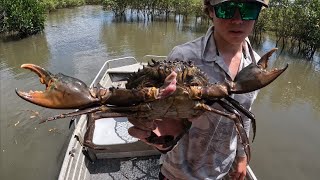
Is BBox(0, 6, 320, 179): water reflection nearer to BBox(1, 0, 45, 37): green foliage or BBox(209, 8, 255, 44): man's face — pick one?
BBox(1, 0, 45, 37): green foliage

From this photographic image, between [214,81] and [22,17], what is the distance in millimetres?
25326

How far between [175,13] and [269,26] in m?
10.4

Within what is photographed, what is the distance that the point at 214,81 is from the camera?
10.0ft

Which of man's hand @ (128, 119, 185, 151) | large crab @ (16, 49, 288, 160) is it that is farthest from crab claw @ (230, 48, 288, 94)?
man's hand @ (128, 119, 185, 151)

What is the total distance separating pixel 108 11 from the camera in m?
39.6

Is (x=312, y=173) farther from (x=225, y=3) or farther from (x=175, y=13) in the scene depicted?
(x=175, y=13)

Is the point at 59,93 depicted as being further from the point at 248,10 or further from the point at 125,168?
the point at 125,168

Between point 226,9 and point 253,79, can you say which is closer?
point 253,79

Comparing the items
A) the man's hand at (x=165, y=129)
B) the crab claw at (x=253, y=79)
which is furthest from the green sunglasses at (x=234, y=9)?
the man's hand at (x=165, y=129)

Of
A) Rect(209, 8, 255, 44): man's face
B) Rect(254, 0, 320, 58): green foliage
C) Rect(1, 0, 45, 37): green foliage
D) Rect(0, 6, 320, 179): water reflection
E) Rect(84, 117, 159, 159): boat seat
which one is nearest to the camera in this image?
Rect(209, 8, 255, 44): man's face

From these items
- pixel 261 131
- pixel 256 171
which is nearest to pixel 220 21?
pixel 256 171

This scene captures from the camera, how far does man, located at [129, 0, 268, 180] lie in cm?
288

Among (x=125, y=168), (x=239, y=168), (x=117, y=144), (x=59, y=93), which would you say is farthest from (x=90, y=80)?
(x=59, y=93)

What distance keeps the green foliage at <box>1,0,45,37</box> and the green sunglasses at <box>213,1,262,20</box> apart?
25.3 meters
